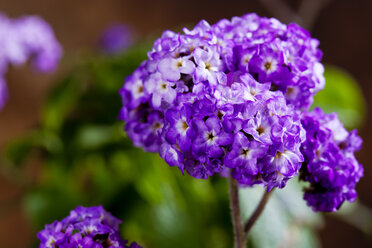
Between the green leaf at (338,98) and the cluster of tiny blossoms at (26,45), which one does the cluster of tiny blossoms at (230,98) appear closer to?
the cluster of tiny blossoms at (26,45)

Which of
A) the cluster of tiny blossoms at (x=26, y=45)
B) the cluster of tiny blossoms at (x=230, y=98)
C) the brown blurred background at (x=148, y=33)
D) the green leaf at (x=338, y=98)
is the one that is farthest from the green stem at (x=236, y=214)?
the brown blurred background at (x=148, y=33)

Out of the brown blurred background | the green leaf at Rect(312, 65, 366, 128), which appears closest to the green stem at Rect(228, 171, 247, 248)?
the green leaf at Rect(312, 65, 366, 128)

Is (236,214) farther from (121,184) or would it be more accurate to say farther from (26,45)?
(26,45)

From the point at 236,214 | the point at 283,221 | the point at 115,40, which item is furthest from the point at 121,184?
the point at 236,214

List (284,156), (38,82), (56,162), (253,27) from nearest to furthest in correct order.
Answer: (284,156)
(253,27)
(56,162)
(38,82)

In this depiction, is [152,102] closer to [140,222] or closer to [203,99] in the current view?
[203,99]

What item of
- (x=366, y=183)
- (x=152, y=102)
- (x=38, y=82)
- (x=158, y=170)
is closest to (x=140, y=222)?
(x=158, y=170)
